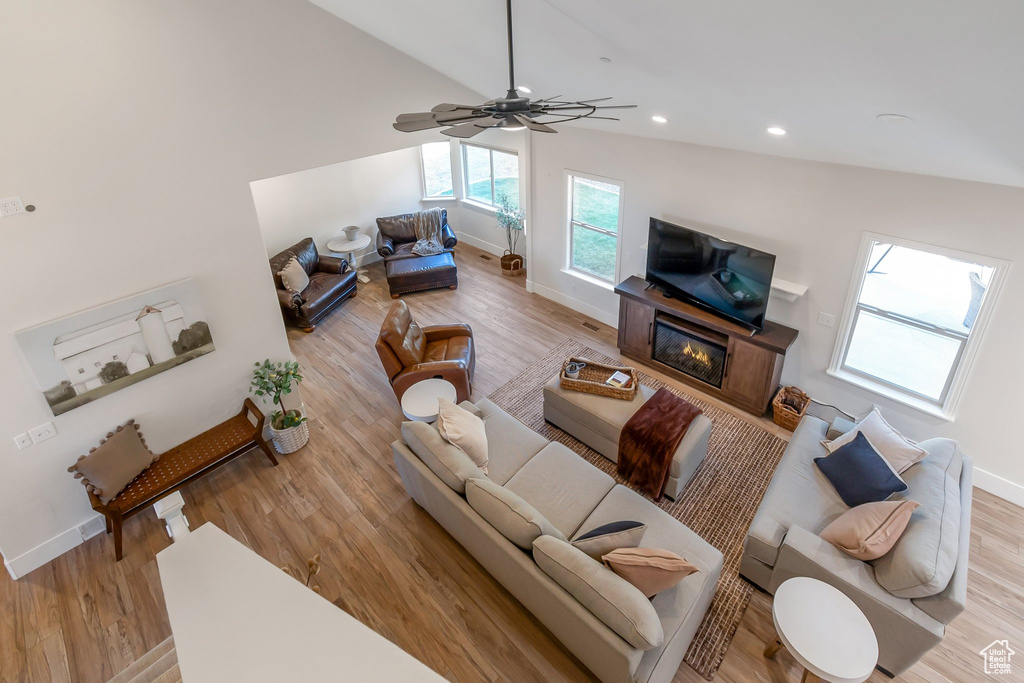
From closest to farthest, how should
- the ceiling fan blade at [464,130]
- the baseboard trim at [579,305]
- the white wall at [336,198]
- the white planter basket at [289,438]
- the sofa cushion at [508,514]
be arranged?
the ceiling fan blade at [464,130]
the sofa cushion at [508,514]
the white planter basket at [289,438]
the baseboard trim at [579,305]
the white wall at [336,198]

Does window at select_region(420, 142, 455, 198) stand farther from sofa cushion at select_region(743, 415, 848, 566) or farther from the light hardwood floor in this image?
sofa cushion at select_region(743, 415, 848, 566)

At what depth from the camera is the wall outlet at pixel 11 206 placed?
3193mm

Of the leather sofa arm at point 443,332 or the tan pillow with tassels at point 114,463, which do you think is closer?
the tan pillow with tassels at point 114,463

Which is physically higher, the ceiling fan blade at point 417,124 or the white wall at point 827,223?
the ceiling fan blade at point 417,124

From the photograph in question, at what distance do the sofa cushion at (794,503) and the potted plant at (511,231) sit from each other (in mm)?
4968

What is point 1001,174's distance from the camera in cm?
317

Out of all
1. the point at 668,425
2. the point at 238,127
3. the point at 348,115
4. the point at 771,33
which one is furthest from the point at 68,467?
the point at 771,33

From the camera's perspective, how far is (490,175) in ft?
28.3

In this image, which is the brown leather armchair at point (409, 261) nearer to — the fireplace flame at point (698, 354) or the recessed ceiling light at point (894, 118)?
the fireplace flame at point (698, 354)

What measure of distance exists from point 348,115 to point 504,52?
4.98ft

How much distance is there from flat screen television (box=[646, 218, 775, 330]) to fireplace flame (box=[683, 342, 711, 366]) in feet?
1.60

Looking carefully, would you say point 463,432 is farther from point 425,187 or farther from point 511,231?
point 425,187

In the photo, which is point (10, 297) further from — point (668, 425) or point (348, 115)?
point (668, 425)

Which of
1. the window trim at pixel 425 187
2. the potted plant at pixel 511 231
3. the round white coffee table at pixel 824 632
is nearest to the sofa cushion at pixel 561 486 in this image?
the round white coffee table at pixel 824 632
